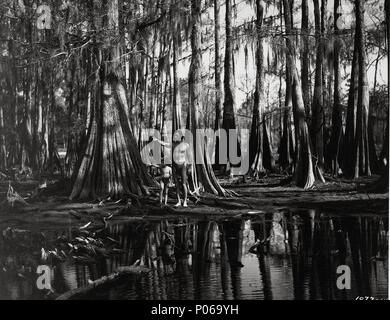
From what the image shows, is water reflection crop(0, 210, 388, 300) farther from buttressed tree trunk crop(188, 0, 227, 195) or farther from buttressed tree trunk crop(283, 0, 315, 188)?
buttressed tree trunk crop(283, 0, 315, 188)

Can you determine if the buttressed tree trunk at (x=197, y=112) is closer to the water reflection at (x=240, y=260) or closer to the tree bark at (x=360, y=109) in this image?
the water reflection at (x=240, y=260)

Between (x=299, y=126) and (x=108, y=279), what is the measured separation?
4.33 meters

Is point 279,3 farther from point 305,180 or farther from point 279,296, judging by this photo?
point 279,296

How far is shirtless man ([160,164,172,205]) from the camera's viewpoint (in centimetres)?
645

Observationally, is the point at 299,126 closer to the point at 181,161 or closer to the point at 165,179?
the point at 181,161

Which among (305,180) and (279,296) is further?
(305,180)

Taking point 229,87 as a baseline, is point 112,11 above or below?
above

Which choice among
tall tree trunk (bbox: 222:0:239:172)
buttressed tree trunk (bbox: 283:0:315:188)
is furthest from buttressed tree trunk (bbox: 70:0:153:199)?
buttressed tree trunk (bbox: 283:0:315:188)

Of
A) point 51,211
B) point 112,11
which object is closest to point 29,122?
point 51,211

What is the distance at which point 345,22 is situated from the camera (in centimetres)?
695

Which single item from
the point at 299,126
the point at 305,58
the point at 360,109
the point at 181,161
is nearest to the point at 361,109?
the point at 360,109

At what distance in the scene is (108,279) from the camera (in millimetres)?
5004

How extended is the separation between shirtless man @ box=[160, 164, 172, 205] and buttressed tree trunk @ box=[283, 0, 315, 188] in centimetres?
217

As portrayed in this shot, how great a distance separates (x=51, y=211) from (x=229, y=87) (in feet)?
9.84
